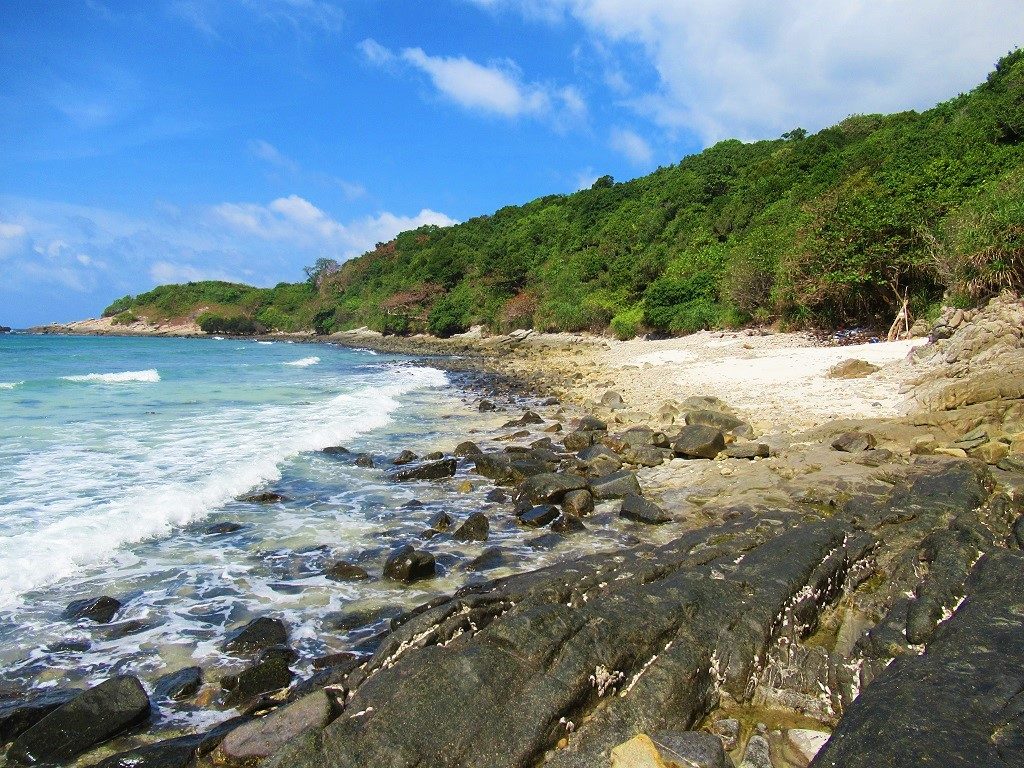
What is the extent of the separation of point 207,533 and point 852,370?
16717 mm

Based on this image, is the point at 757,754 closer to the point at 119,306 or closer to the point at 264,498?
the point at 264,498

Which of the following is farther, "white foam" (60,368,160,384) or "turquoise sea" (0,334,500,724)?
"white foam" (60,368,160,384)

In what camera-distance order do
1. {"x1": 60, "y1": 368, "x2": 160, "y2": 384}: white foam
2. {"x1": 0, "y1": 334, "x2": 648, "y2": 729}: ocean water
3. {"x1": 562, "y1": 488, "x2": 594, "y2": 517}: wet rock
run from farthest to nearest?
{"x1": 60, "y1": 368, "x2": 160, "y2": 384}: white foam < {"x1": 562, "y1": 488, "x2": 594, "y2": 517}: wet rock < {"x1": 0, "y1": 334, "x2": 648, "y2": 729}: ocean water

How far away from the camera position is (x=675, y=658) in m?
4.07

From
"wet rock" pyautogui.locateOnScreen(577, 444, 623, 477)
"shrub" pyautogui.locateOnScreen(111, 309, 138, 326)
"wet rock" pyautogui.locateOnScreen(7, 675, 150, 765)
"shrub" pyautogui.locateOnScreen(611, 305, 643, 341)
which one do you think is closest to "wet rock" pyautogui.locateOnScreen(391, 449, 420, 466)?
"wet rock" pyautogui.locateOnScreen(577, 444, 623, 477)

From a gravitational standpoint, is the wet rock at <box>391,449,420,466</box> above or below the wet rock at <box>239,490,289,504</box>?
above

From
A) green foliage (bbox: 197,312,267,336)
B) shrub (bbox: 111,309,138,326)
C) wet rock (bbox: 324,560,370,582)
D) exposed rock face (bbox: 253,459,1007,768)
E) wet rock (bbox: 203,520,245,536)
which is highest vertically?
shrub (bbox: 111,309,138,326)

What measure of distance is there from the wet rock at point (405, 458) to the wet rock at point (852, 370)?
12253 millimetres

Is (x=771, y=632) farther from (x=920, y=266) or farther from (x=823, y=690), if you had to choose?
(x=920, y=266)

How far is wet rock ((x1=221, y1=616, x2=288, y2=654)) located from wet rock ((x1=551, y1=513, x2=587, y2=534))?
13.4ft

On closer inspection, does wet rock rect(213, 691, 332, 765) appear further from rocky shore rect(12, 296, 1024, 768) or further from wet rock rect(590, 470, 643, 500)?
wet rock rect(590, 470, 643, 500)

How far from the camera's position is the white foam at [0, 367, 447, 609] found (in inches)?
307

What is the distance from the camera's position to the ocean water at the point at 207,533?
5.89 meters

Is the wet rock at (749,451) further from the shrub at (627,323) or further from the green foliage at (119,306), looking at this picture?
the green foliage at (119,306)
